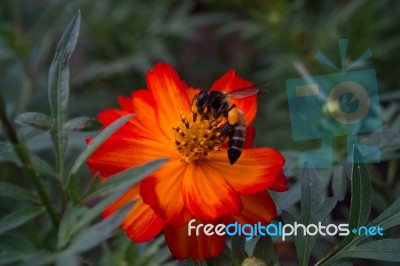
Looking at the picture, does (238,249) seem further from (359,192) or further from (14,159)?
(14,159)

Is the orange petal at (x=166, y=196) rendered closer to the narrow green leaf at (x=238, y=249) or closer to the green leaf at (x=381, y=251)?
the narrow green leaf at (x=238, y=249)

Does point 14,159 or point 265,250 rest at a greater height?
point 14,159

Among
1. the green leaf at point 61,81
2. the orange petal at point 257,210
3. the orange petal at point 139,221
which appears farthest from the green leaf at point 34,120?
the orange petal at point 257,210

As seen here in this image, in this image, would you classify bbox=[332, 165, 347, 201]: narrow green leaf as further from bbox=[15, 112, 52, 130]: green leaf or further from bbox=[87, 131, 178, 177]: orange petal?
bbox=[15, 112, 52, 130]: green leaf

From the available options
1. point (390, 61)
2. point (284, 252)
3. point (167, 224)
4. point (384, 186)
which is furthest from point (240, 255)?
point (390, 61)

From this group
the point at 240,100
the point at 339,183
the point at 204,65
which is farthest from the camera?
the point at 204,65
